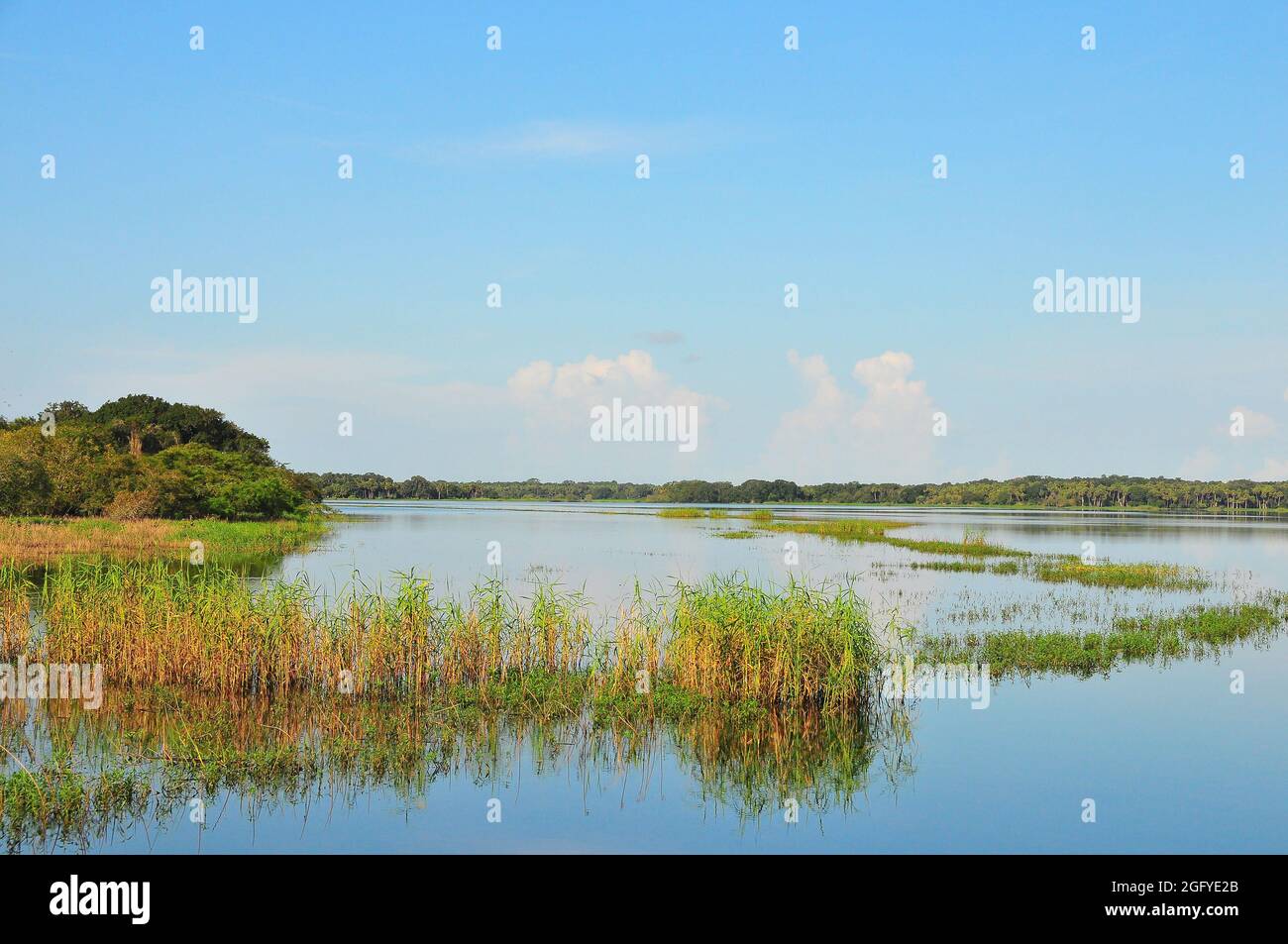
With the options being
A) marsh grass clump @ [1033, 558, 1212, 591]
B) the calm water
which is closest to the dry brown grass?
the calm water

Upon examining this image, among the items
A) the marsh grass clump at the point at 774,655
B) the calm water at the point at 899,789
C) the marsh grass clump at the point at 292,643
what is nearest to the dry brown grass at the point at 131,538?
the marsh grass clump at the point at 292,643

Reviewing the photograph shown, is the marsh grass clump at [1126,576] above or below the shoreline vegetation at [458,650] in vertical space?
below

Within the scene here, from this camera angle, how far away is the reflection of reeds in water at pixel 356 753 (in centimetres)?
917

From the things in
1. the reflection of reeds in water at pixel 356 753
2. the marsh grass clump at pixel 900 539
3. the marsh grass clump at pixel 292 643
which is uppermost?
the marsh grass clump at pixel 292 643

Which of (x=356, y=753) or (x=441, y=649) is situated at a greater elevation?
(x=441, y=649)

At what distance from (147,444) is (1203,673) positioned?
225 ft

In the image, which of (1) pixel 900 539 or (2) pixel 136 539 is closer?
(2) pixel 136 539

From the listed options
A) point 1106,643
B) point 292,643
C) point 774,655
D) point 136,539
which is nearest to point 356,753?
point 292,643

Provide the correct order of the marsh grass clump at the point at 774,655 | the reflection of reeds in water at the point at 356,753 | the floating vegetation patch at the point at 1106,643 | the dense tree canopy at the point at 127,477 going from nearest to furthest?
the reflection of reeds in water at the point at 356,753
the marsh grass clump at the point at 774,655
the floating vegetation patch at the point at 1106,643
the dense tree canopy at the point at 127,477

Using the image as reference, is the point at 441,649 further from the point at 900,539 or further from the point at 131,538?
the point at 900,539

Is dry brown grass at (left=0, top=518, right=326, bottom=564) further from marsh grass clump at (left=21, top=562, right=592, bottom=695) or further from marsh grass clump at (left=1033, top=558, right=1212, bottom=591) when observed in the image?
marsh grass clump at (left=1033, top=558, right=1212, bottom=591)

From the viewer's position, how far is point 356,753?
1081 centimetres

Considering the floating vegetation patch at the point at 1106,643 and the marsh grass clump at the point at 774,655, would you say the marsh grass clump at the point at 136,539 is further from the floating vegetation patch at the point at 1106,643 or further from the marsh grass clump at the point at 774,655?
the floating vegetation patch at the point at 1106,643
